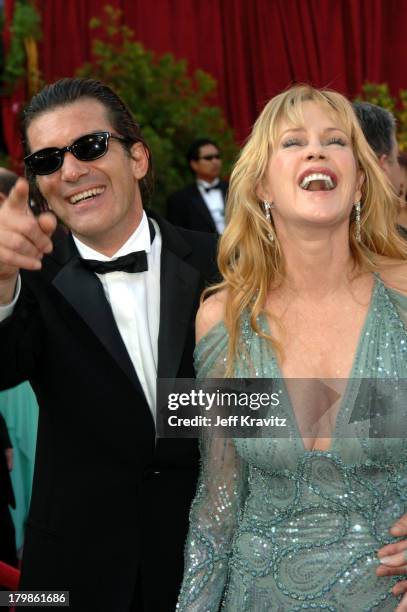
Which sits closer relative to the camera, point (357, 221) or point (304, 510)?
point (304, 510)

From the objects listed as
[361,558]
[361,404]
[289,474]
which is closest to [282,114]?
[361,404]

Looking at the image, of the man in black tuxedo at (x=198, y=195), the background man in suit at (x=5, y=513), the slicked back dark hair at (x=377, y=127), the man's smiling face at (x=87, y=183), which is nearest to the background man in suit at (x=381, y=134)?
the slicked back dark hair at (x=377, y=127)

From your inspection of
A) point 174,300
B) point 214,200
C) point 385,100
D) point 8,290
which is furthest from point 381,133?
point 214,200

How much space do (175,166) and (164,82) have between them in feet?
2.95

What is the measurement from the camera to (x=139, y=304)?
2562 millimetres

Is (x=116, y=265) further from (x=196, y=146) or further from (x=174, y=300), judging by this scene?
(x=196, y=146)

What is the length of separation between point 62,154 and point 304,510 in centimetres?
126

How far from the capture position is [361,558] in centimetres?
204

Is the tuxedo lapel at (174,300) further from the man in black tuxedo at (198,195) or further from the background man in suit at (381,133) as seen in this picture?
the man in black tuxedo at (198,195)

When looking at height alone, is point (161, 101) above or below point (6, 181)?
above

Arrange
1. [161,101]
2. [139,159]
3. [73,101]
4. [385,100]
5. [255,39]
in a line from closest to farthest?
[73,101], [139,159], [385,100], [161,101], [255,39]

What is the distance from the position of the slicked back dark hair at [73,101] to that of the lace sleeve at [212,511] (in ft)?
2.65

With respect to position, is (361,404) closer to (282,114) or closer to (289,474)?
(289,474)

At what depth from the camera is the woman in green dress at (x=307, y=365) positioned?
207cm
